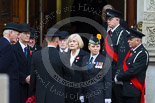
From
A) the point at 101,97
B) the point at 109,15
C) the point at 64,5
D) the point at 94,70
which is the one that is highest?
the point at 64,5

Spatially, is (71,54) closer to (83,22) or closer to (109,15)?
(109,15)

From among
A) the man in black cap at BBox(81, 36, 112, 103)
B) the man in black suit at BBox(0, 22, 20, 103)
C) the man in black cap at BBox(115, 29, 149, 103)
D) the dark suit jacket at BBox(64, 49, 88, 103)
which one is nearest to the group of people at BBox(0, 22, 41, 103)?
the man in black suit at BBox(0, 22, 20, 103)

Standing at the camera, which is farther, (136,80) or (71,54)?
(71,54)

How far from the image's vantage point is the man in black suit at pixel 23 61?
5.84 m

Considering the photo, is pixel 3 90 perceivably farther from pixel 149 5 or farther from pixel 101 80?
pixel 149 5

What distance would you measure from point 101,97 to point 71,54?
39.3 inches

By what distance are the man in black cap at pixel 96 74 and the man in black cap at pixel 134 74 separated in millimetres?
229

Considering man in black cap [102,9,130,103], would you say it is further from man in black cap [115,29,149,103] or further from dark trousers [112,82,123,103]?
man in black cap [115,29,149,103]

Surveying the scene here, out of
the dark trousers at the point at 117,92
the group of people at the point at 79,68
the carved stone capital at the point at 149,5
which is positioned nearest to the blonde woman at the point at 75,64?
the group of people at the point at 79,68

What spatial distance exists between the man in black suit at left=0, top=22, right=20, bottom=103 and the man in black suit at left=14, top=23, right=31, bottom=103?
0.30 metres

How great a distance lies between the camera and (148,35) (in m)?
6.77

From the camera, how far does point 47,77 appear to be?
473cm

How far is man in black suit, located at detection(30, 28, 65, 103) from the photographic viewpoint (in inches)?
183

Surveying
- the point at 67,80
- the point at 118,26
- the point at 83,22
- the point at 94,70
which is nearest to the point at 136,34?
the point at 118,26
